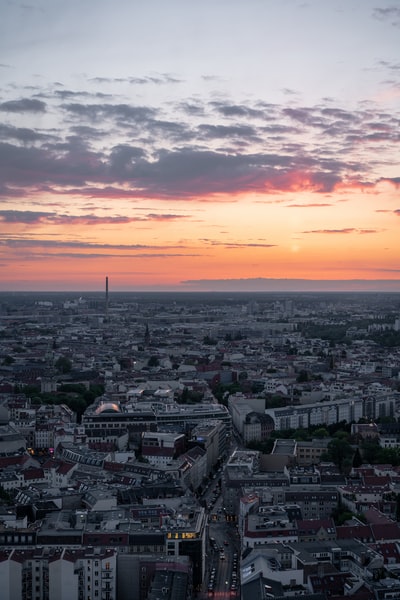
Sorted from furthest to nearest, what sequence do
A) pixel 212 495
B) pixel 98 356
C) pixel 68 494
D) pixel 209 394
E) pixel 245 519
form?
pixel 98 356 < pixel 209 394 < pixel 212 495 < pixel 68 494 < pixel 245 519

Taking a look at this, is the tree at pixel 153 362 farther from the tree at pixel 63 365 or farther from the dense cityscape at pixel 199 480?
the tree at pixel 63 365

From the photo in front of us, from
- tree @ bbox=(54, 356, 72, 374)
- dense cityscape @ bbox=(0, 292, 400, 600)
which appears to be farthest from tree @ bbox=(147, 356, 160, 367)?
tree @ bbox=(54, 356, 72, 374)

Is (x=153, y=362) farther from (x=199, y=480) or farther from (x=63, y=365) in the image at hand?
(x=199, y=480)

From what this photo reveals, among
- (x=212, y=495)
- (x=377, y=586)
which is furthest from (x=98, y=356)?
(x=377, y=586)

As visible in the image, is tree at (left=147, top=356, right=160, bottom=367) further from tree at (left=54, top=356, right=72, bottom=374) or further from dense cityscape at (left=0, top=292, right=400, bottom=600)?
tree at (left=54, top=356, right=72, bottom=374)

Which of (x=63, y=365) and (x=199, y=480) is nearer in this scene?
(x=199, y=480)

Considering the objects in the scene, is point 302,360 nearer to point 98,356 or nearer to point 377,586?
point 98,356

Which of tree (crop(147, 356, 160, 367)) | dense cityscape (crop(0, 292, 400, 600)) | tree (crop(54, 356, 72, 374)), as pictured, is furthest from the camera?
tree (crop(147, 356, 160, 367))

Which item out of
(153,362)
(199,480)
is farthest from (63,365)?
(199,480)
